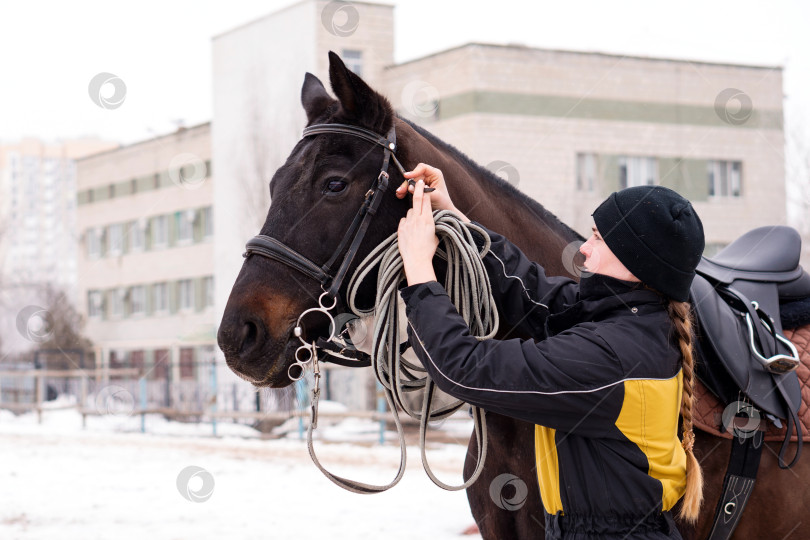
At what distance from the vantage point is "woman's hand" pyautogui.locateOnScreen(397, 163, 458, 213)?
2355 mm

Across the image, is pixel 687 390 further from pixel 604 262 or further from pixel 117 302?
pixel 117 302

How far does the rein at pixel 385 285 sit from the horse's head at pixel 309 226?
20 mm

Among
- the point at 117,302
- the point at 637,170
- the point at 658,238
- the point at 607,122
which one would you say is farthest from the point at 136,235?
the point at 658,238

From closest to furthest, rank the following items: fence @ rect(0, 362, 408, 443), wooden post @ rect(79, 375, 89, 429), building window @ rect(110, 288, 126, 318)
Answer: fence @ rect(0, 362, 408, 443), wooden post @ rect(79, 375, 89, 429), building window @ rect(110, 288, 126, 318)

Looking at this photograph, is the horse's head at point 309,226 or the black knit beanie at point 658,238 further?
the horse's head at point 309,226

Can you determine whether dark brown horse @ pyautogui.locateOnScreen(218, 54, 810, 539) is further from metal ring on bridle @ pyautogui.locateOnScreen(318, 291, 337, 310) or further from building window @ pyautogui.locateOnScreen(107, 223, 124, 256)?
building window @ pyautogui.locateOnScreen(107, 223, 124, 256)

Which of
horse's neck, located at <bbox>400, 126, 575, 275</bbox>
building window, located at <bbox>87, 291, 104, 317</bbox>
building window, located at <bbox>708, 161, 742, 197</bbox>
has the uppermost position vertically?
building window, located at <bbox>708, 161, 742, 197</bbox>

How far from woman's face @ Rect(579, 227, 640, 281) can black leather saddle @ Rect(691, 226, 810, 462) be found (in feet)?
1.68

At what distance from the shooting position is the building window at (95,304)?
36.5m

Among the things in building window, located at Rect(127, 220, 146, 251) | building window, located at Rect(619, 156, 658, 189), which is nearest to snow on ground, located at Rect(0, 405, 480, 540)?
building window, located at Rect(619, 156, 658, 189)

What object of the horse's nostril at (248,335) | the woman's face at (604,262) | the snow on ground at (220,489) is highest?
the woman's face at (604,262)

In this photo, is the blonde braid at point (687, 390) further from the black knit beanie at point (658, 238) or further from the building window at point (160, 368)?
the building window at point (160, 368)

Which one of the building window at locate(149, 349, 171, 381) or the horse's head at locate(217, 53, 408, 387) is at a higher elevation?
the horse's head at locate(217, 53, 408, 387)

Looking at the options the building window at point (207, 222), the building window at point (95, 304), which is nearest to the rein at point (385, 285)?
the building window at point (207, 222)
